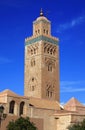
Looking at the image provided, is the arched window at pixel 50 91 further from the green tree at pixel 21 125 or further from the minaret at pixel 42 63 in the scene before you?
the green tree at pixel 21 125

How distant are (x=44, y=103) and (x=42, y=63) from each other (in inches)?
262

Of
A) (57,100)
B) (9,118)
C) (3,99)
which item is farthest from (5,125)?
(57,100)

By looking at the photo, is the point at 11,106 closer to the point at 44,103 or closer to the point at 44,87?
the point at 44,103

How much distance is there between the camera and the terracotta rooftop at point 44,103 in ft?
127

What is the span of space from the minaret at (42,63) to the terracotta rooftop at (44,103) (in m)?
2.39

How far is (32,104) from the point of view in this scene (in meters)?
38.2

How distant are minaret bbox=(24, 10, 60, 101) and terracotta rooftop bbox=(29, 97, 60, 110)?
239 centimetres

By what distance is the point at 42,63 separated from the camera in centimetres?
4472

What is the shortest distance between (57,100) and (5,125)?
1368 cm

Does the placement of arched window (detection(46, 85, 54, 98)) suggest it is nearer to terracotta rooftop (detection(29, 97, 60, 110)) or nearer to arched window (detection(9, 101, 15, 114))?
terracotta rooftop (detection(29, 97, 60, 110))

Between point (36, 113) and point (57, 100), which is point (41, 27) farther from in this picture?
point (36, 113)

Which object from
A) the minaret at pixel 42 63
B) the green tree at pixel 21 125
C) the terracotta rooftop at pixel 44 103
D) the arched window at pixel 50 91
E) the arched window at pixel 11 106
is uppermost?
the minaret at pixel 42 63

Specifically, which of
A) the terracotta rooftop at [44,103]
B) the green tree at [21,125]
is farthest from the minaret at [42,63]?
the green tree at [21,125]

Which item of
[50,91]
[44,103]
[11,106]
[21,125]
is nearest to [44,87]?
[50,91]
